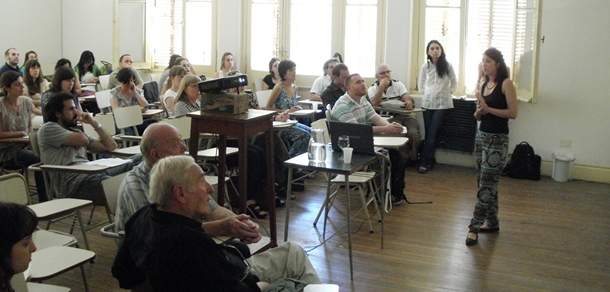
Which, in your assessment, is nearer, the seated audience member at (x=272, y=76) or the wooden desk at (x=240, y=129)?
the wooden desk at (x=240, y=129)

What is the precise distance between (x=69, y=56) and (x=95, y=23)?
2.88ft

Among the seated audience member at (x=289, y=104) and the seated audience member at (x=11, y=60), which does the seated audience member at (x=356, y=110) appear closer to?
the seated audience member at (x=289, y=104)

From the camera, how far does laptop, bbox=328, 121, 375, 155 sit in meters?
4.60

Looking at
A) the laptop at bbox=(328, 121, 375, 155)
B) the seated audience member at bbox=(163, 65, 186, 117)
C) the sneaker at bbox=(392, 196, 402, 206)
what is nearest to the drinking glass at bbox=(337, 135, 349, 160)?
the laptop at bbox=(328, 121, 375, 155)

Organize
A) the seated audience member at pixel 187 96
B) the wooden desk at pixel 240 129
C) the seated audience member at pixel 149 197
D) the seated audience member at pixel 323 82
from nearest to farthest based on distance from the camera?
the seated audience member at pixel 149 197, the wooden desk at pixel 240 129, the seated audience member at pixel 187 96, the seated audience member at pixel 323 82

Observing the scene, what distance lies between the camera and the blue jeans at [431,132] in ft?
26.3

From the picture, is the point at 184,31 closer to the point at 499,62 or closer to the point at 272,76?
the point at 272,76

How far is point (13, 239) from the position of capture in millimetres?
1882

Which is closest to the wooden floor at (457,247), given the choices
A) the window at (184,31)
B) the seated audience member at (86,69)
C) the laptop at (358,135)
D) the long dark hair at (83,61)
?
the laptop at (358,135)

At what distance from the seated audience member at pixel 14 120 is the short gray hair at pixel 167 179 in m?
3.60

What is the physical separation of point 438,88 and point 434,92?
Answer: 0.07 m

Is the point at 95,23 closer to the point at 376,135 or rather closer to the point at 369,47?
the point at 369,47

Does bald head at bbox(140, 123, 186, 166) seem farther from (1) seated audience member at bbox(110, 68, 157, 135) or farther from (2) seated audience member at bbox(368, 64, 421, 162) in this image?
(2) seated audience member at bbox(368, 64, 421, 162)

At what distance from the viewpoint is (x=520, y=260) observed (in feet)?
15.3
